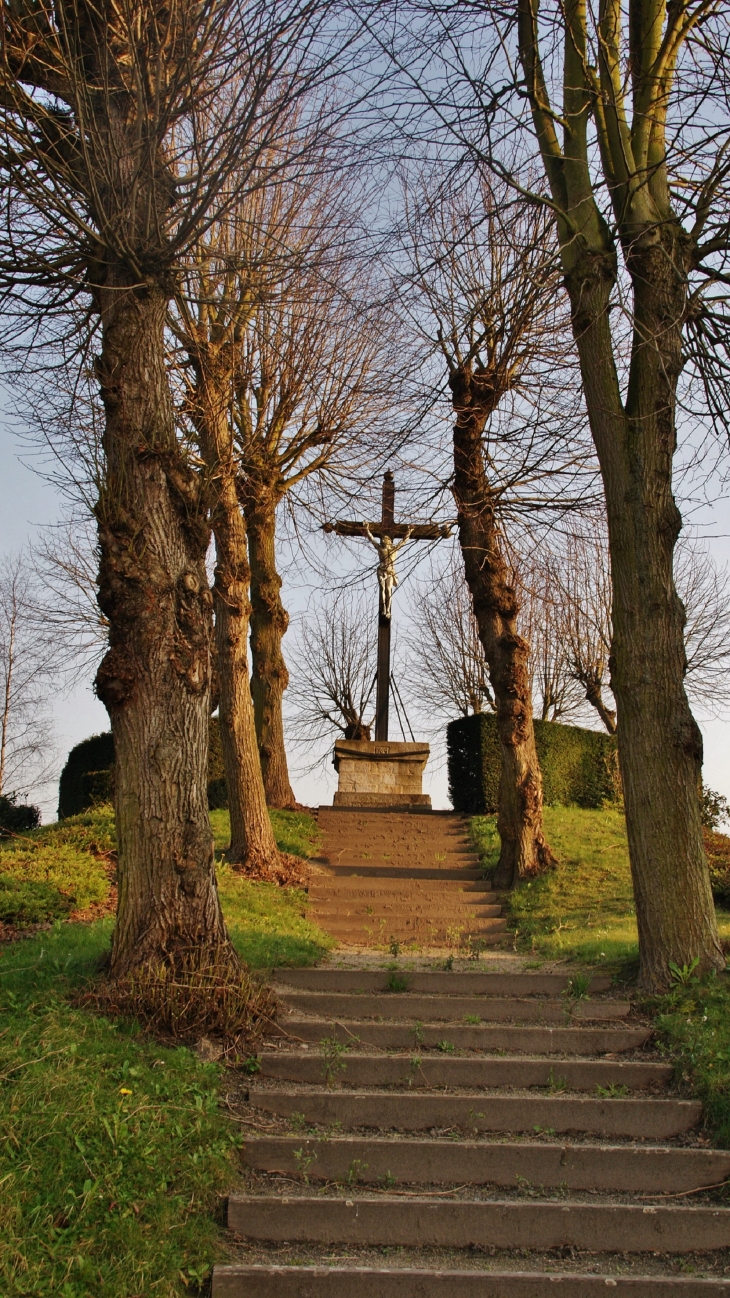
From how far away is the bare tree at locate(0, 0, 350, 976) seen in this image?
609 centimetres

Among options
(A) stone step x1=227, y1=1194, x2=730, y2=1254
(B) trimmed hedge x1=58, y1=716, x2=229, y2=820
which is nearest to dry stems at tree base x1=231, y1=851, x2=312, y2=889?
(B) trimmed hedge x1=58, y1=716, x2=229, y2=820

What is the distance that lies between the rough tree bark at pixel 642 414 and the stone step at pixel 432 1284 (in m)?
2.98

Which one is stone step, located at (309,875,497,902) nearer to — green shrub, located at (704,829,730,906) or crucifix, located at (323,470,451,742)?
green shrub, located at (704,829,730,906)

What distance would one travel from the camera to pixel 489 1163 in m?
5.02

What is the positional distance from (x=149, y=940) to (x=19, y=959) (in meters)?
1.39

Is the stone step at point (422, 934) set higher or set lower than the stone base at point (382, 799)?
lower

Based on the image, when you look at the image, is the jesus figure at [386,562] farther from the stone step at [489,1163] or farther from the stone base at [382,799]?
the stone step at [489,1163]

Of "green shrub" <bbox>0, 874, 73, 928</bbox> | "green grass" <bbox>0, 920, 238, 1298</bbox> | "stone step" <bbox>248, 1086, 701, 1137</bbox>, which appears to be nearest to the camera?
"green grass" <bbox>0, 920, 238, 1298</bbox>

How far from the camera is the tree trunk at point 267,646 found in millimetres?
16609

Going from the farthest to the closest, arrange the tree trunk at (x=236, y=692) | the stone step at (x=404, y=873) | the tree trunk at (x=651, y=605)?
1. the stone step at (x=404, y=873)
2. the tree trunk at (x=236, y=692)
3. the tree trunk at (x=651, y=605)

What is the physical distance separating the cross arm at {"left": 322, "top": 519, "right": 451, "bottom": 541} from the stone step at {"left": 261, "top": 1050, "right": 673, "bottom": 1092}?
27.0 feet

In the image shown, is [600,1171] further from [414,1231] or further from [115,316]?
[115,316]

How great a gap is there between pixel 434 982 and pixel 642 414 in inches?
190

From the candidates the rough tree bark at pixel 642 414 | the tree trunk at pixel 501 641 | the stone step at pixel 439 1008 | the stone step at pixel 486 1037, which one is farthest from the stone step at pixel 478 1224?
the tree trunk at pixel 501 641
